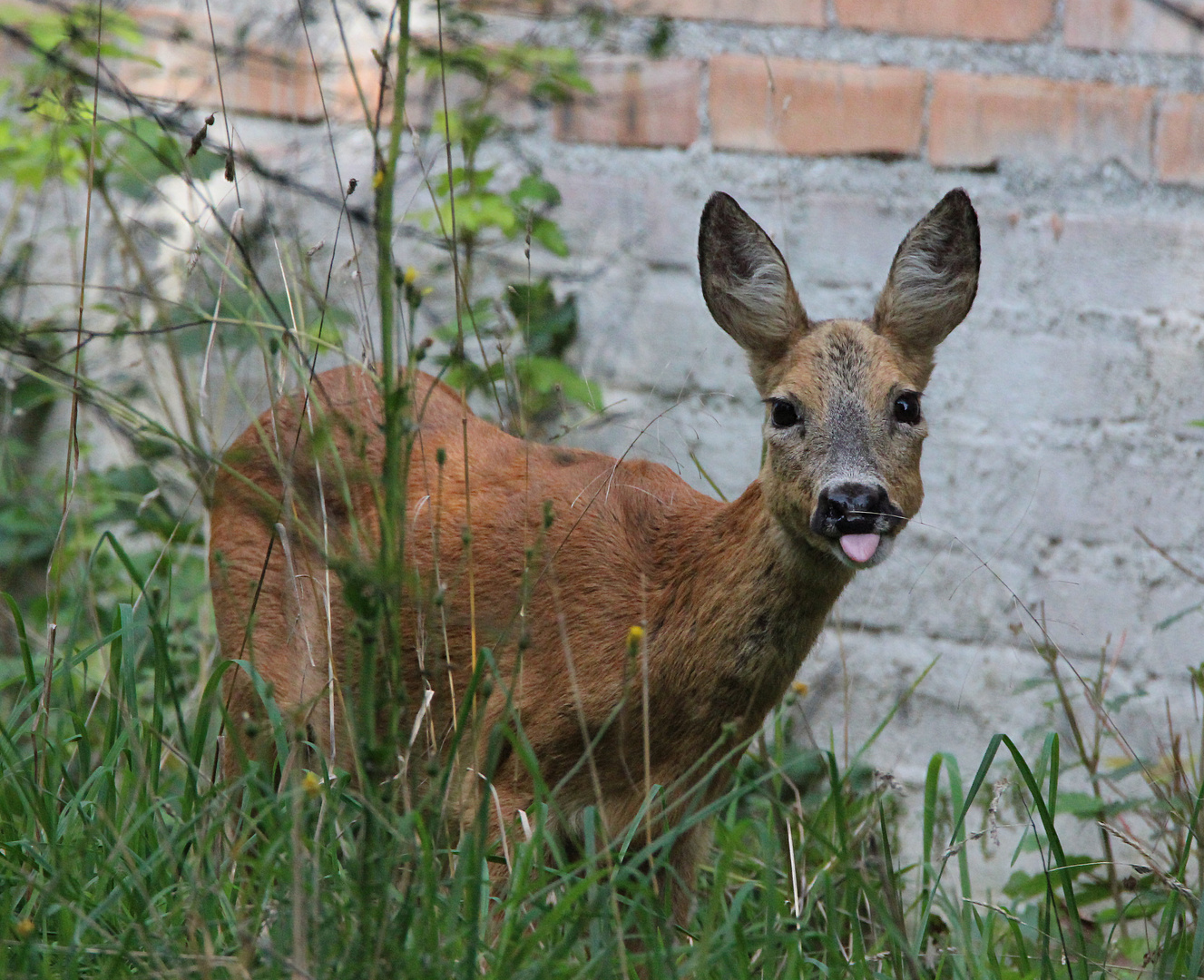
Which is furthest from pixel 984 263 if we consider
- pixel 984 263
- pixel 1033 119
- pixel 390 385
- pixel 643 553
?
pixel 390 385

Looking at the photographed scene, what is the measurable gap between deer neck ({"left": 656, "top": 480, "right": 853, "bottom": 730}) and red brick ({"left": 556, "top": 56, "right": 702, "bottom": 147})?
1.44m

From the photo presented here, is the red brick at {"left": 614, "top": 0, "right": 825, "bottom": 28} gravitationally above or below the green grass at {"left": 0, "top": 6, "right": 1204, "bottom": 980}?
above

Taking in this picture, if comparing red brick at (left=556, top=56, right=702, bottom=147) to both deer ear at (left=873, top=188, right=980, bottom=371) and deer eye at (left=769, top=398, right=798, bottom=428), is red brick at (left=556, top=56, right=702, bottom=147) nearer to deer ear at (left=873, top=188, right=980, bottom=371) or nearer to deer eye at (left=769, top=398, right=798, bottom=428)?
deer ear at (left=873, top=188, right=980, bottom=371)

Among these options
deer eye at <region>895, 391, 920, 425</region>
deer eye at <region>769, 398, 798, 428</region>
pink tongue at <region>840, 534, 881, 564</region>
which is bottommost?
pink tongue at <region>840, 534, 881, 564</region>

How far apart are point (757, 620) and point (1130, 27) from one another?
2.02 m

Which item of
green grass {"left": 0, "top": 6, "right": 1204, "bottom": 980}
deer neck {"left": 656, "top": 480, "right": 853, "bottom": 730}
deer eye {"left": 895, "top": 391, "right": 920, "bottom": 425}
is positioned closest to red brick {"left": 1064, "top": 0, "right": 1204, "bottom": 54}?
green grass {"left": 0, "top": 6, "right": 1204, "bottom": 980}

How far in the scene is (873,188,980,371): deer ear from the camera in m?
2.55

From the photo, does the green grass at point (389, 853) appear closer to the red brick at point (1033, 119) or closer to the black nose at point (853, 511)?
the black nose at point (853, 511)

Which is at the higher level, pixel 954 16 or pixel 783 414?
pixel 954 16

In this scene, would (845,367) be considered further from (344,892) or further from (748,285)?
(344,892)

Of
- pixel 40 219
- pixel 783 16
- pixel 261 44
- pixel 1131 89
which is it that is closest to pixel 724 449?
pixel 783 16

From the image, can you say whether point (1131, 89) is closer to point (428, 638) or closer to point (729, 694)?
point (729, 694)

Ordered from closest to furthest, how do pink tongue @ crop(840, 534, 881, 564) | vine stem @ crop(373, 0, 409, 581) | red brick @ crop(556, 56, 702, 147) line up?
vine stem @ crop(373, 0, 409, 581)
pink tongue @ crop(840, 534, 881, 564)
red brick @ crop(556, 56, 702, 147)

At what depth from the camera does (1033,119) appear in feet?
11.1
